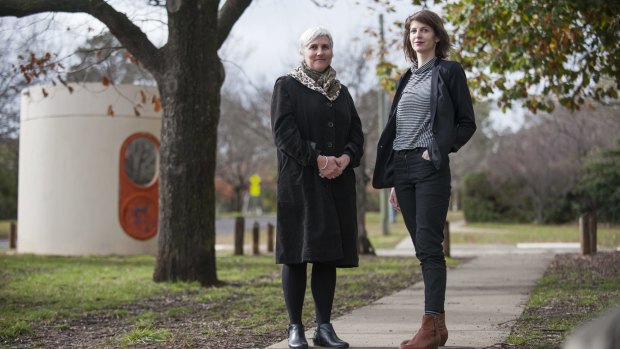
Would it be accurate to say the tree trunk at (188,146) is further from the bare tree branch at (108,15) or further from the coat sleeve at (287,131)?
the coat sleeve at (287,131)

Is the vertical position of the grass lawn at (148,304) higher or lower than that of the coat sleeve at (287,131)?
lower

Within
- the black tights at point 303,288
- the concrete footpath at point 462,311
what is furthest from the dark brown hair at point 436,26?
the concrete footpath at point 462,311

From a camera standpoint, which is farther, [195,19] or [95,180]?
[95,180]

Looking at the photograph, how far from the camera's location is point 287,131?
4.97 m

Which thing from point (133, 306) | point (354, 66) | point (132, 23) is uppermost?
point (354, 66)

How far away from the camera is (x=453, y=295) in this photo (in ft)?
28.0

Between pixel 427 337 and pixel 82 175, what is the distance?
13.2 meters

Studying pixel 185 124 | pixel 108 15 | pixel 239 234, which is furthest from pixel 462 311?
pixel 239 234

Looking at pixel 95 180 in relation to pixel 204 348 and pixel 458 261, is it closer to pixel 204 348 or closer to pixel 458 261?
pixel 458 261

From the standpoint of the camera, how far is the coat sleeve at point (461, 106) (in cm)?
477

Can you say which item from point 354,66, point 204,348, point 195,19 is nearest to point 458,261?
point 195,19

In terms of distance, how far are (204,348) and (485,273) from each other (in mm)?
6764

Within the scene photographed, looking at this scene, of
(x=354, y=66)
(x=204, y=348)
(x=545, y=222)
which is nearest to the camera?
(x=204, y=348)

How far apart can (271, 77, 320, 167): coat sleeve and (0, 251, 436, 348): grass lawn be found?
145cm
